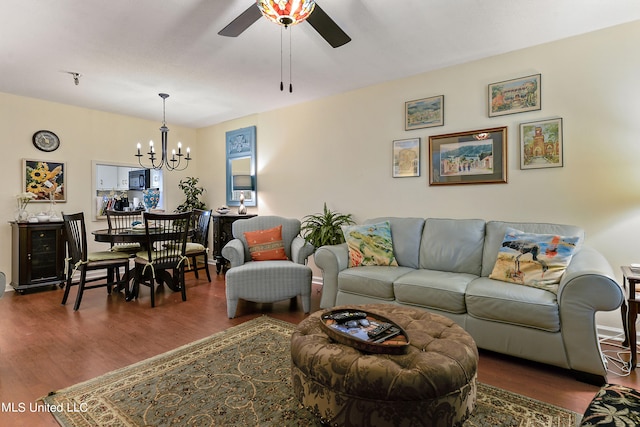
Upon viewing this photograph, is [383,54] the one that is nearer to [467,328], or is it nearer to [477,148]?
[477,148]

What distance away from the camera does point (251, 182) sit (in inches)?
206

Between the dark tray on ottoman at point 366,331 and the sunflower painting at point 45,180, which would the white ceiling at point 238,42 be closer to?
the sunflower painting at point 45,180

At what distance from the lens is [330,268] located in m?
3.15

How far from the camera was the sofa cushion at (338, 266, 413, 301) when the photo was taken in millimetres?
2801

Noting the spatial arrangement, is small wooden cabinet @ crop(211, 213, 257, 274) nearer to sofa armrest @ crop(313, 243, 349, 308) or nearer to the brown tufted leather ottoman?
sofa armrest @ crop(313, 243, 349, 308)

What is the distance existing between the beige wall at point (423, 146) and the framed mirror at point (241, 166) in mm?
149

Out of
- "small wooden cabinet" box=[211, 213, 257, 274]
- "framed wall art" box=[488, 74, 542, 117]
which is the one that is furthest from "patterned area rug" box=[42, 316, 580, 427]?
"small wooden cabinet" box=[211, 213, 257, 274]

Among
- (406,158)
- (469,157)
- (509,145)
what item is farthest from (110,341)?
(509,145)

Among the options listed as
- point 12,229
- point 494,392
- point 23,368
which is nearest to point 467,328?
point 494,392

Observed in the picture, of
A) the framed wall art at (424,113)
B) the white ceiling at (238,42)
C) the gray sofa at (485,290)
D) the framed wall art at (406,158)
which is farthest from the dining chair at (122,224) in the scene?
the framed wall art at (424,113)

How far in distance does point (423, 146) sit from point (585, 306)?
2158 mm

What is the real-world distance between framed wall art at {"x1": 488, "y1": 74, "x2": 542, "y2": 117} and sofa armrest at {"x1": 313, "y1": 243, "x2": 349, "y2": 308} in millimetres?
2063

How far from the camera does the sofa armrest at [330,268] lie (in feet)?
10.3

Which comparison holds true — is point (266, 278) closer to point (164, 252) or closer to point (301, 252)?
point (301, 252)
